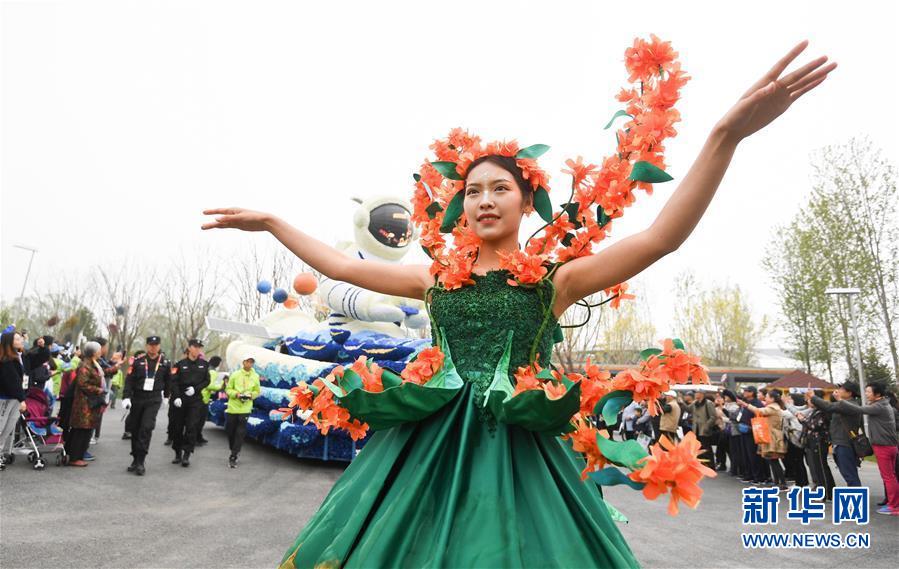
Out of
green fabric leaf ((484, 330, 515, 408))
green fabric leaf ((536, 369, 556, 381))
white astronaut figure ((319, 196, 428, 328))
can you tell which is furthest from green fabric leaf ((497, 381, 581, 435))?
white astronaut figure ((319, 196, 428, 328))

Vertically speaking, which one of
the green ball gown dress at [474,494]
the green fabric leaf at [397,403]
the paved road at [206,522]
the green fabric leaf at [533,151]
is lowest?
the paved road at [206,522]

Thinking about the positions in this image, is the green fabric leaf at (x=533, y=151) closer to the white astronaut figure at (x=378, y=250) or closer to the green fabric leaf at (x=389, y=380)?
the green fabric leaf at (x=389, y=380)

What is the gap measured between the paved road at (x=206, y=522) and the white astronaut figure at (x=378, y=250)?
238 centimetres

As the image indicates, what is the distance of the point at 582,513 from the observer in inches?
61.6

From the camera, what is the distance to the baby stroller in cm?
733

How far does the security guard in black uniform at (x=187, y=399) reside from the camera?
811 centimetres

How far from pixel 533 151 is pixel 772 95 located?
88cm

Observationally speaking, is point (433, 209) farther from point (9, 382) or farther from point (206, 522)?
point (9, 382)

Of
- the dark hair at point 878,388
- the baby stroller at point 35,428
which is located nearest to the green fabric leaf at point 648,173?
the dark hair at point 878,388

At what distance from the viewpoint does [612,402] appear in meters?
1.72

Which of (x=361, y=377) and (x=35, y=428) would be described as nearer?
(x=361, y=377)

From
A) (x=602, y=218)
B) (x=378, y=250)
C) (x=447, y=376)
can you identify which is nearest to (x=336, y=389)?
(x=447, y=376)

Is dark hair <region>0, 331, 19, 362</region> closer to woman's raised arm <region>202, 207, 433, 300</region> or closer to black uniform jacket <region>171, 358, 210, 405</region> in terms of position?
black uniform jacket <region>171, 358, 210, 405</region>

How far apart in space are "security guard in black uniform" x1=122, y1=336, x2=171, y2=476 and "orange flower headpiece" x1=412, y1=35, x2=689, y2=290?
21.3 ft
